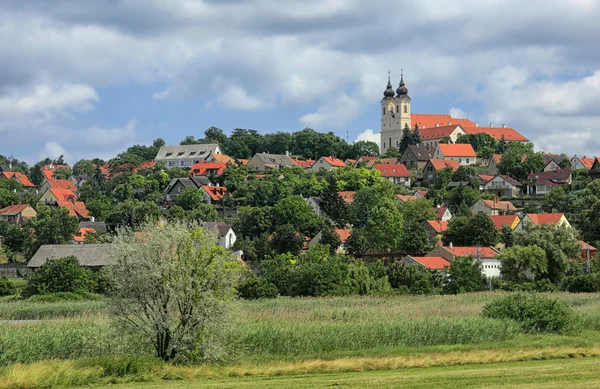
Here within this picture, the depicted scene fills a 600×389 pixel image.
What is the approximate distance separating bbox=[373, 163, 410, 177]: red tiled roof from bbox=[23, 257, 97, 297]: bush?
7802cm

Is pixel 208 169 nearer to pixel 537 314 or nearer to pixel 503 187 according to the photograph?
pixel 503 187

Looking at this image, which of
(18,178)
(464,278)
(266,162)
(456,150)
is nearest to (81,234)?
(464,278)

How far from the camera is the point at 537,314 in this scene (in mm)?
34812

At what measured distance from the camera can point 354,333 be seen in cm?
3195

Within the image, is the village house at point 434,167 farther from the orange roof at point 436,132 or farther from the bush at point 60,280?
the bush at point 60,280

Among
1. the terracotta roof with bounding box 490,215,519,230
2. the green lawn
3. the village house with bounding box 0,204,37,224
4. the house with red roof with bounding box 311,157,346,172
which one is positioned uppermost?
the house with red roof with bounding box 311,157,346,172

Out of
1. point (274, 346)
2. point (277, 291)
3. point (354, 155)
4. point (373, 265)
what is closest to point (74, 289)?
point (277, 291)

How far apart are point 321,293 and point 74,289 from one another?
1663 centimetres

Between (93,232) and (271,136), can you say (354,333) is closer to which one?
(93,232)

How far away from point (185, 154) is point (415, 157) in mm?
42424

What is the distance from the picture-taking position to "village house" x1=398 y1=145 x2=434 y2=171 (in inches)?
5576

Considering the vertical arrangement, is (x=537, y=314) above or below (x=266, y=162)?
below

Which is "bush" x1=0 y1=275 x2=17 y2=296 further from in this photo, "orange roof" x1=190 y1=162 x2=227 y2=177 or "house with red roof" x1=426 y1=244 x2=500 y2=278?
"orange roof" x1=190 y1=162 x2=227 y2=177

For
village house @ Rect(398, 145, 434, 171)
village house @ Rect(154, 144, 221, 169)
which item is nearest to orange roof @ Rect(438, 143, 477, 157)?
village house @ Rect(398, 145, 434, 171)
